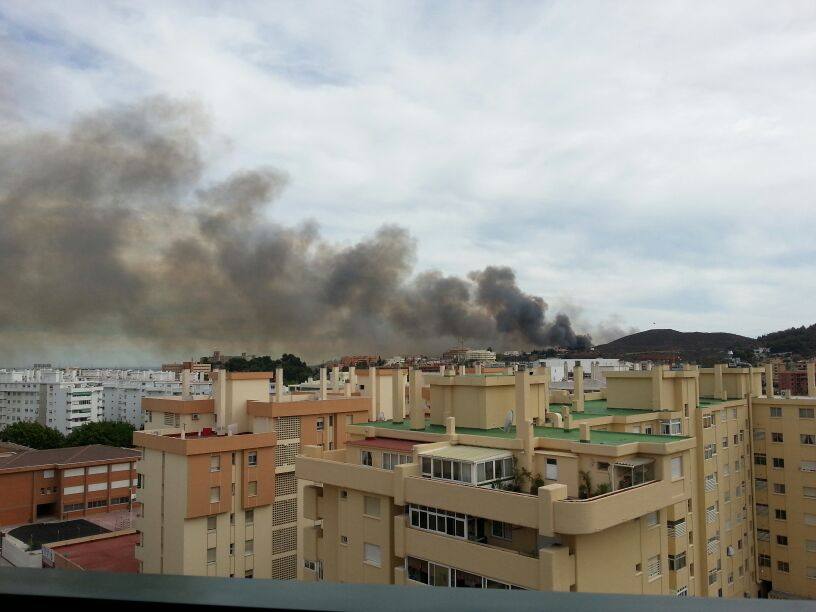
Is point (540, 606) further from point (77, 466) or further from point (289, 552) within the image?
point (77, 466)

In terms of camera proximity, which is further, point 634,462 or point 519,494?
point 634,462

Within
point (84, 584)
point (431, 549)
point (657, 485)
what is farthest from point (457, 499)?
point (84, 584)

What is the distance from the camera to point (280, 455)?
1519cm

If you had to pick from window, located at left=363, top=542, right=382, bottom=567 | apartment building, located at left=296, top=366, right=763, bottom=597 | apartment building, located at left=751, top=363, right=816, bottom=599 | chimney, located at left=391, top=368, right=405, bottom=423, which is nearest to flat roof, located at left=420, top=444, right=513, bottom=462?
apartment building, located at left=296, top=366, right=763, bottom=597

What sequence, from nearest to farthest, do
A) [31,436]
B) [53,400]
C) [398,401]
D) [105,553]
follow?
[398,401] < [105,553] < [31,436] < [53,400]

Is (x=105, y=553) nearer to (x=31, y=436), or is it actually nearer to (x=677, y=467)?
(x=677, y=467)

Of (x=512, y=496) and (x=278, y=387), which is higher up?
(x=278, y=387)

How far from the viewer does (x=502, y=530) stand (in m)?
7.76

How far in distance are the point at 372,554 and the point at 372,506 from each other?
0.72m

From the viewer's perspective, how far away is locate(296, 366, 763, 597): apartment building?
283 inches

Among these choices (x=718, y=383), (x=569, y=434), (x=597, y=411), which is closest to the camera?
(x=569, y=434)

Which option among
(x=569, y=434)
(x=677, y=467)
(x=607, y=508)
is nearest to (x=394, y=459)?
(x=569, y=434)

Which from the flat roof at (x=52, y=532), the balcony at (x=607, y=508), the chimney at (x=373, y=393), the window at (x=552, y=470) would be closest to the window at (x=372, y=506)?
the window at (x=552, y=470)

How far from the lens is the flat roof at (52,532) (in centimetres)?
1777
